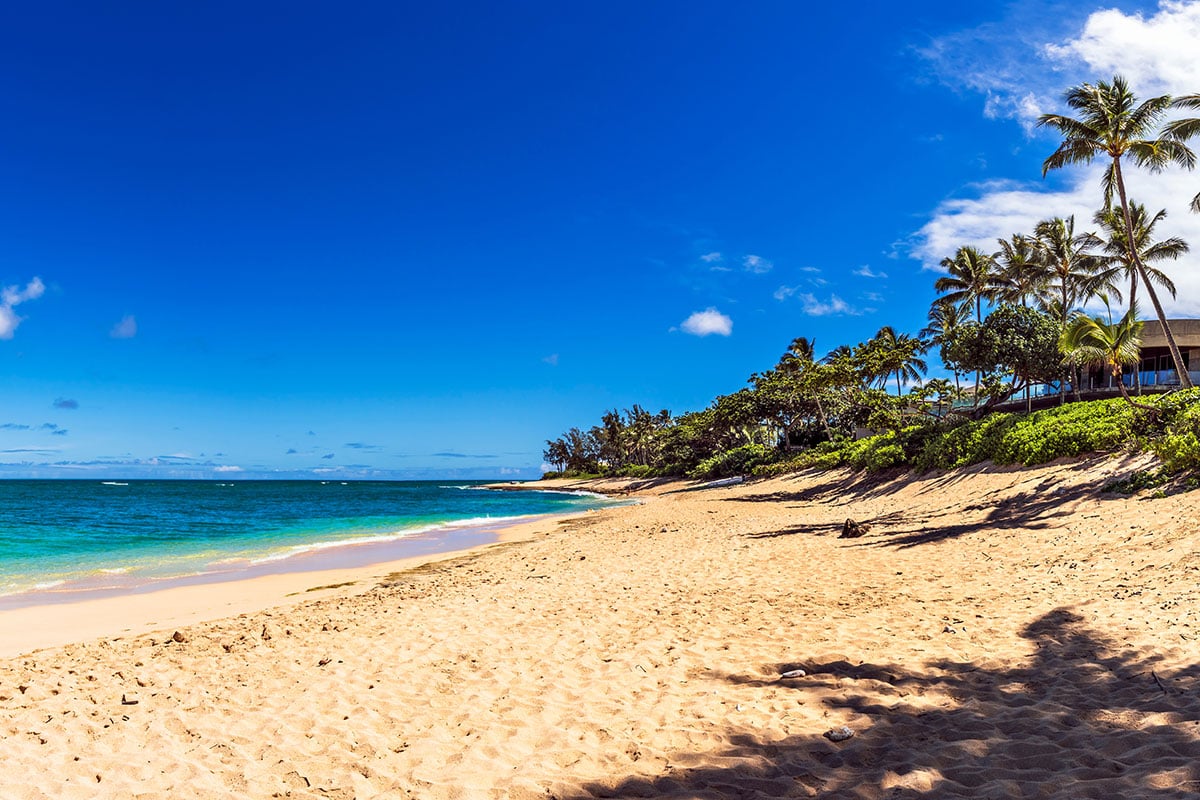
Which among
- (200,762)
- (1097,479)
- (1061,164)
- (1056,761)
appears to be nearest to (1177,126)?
(1061,164)

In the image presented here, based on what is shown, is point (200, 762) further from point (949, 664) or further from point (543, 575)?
point (543, 575)

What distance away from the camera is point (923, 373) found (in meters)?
63.8

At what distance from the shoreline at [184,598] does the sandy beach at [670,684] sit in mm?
168

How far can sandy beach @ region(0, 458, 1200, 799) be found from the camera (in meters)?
4.37

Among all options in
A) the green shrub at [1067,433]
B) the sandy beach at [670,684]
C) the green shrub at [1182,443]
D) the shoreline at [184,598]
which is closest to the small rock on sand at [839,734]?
the sandy beach at [670,684]

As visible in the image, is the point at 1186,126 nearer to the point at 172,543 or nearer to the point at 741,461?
the point at 172,543

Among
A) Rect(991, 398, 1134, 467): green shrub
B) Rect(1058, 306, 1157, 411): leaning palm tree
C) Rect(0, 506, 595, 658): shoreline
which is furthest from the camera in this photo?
Rect(1058, 306, 1157, 411): leaning palm tree

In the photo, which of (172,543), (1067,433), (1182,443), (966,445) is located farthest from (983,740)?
(172,543)

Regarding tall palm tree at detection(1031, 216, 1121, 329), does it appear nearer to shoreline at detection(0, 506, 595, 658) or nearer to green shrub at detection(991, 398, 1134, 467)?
green shrub at detection(991, 398, 1134, 467)

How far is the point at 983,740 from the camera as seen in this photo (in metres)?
4.48

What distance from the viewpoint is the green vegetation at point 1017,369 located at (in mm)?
19391

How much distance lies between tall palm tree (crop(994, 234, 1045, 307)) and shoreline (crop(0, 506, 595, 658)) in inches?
1585

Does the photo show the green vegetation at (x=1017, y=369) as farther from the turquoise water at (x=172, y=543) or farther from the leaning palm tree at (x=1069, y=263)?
the turquoise water at (x=172, y=543)

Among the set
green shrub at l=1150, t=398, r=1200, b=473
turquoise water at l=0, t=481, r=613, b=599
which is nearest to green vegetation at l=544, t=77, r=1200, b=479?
green shrub at l=1150, t=398, r=1200, b=473
